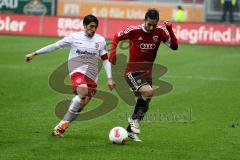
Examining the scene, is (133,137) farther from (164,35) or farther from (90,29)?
(90,29)

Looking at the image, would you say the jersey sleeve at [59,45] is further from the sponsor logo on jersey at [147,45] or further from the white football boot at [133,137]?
the white football boot at [133,137]

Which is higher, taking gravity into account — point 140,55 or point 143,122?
point 140,55

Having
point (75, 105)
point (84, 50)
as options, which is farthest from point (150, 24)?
point (75, 105)

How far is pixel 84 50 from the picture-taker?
41.4ft

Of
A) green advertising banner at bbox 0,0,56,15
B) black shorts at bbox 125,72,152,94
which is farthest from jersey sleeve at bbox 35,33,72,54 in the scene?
green advertising banner at bbox 0,0,56,15

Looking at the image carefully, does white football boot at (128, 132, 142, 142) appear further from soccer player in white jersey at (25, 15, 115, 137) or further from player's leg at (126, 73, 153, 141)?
soccer player in white jersey at (25, 15, 115, 137)

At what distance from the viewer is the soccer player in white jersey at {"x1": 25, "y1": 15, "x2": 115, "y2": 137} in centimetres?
1239

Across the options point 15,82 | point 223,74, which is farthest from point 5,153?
point 223,74

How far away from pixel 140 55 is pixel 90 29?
1.02 metres

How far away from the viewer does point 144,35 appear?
491 inches

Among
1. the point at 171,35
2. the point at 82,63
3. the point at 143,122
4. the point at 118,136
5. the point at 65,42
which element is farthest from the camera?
the point at 143,122

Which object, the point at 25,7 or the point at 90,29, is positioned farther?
the point at 25,7

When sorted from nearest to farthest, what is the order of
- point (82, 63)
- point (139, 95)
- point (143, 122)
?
point (139, 95)
point (82, 63)
point (143, 122)

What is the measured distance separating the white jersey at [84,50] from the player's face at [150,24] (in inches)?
35.8
